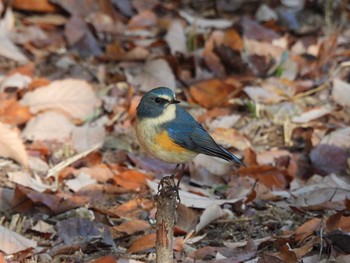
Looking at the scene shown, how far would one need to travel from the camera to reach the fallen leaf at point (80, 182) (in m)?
6.12

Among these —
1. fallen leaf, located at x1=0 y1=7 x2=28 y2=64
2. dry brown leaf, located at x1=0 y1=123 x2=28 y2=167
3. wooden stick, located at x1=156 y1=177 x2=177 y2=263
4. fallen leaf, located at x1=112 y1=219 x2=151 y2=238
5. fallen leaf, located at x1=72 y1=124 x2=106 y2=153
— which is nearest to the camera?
wooden stick, located at x1=156 y1=177 x2=177 y2=263

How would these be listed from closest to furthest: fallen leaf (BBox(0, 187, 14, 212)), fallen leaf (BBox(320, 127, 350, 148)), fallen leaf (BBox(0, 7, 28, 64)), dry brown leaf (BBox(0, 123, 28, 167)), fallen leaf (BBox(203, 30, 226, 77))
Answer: fallen leaf (BBox(0, 187, 14, 212)), dry brown leaf (BBox(0, 123, 28, 167)), fallen leaf (BBox(320, 127, 350, 148)), fallen leaf (BBox(203, 30, 226, 77)), fallen leaf (BBox(0, 7, 28, 64))

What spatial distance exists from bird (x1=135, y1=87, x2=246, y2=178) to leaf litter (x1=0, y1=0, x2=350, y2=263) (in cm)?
57

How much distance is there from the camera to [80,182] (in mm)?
6180

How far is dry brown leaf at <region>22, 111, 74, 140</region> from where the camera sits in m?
6.83

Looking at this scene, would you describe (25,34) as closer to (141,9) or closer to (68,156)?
(141,9)

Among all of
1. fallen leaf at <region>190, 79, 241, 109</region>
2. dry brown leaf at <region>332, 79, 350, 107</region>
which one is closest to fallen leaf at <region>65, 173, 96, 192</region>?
fallen leaf at <region>190, 79, 241, 109</region>

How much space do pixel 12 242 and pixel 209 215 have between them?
4.40ft

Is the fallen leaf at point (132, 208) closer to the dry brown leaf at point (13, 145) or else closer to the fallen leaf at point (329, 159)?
the dry brown leaf at point (13, 145)

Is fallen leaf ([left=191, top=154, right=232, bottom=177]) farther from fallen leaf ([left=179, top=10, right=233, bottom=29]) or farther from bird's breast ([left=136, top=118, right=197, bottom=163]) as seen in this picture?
fallen leaf ([left=179, top=10, right=233, bottom=29])

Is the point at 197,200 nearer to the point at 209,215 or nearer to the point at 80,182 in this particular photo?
the point at 209,215

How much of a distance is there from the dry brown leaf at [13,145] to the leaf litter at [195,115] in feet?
0.04

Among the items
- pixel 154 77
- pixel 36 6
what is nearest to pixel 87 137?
pixel 154 77

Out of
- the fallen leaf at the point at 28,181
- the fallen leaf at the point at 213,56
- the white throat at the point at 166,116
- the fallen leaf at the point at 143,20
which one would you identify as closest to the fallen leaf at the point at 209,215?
the white throat at the point at 166,116
